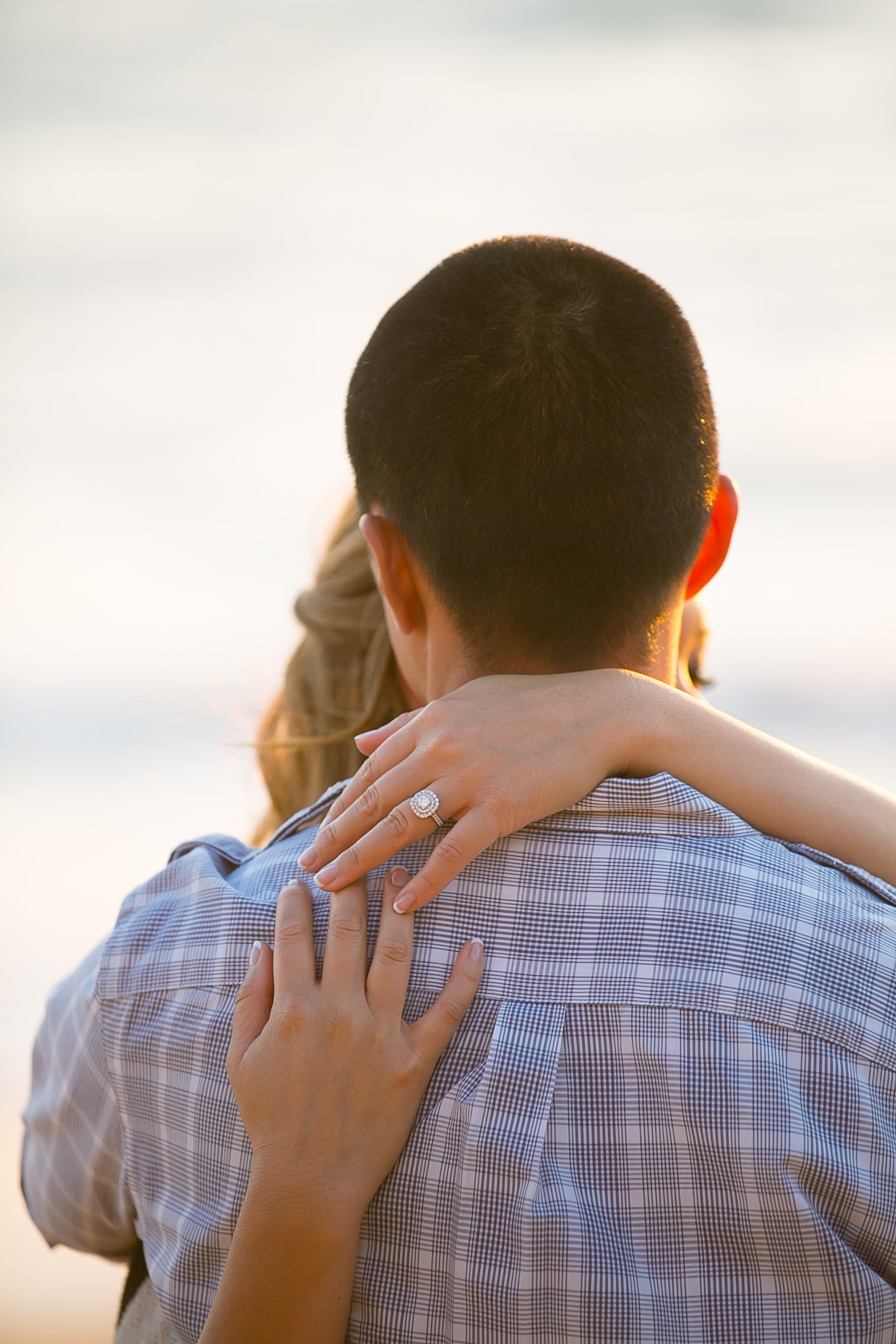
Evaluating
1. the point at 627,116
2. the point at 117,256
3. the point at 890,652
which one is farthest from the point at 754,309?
the point at 117,256

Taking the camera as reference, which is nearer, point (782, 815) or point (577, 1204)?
point (577, 1204)

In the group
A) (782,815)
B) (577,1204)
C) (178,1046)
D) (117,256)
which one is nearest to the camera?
(577,1204)

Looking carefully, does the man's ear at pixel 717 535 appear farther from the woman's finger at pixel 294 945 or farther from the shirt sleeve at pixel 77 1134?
the shirt sleeve at pixel 77 1134

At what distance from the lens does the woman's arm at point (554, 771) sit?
3.66 feet

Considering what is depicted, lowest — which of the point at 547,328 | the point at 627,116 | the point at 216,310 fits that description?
the point at 547,328

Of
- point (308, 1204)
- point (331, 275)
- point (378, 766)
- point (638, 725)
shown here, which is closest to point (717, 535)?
point (638, 725)

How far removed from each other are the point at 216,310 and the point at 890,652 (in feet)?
31.0

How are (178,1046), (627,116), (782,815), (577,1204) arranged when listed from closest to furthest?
(577,1204)
(178,1046)
(782,815)
(627,116)

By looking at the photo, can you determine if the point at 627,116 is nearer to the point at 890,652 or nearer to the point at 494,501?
the point at 890,652

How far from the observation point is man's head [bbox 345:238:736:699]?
118cm

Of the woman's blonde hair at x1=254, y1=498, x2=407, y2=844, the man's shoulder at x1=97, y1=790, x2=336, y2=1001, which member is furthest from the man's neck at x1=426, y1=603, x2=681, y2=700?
the woman's blonde hair at x1=254, y1=498, x2=407, y2=844

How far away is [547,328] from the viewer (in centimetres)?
121

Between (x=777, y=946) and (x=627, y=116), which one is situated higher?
(x=627, y=116)

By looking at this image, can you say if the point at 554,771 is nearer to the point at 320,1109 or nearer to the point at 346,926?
the point at 346,926
